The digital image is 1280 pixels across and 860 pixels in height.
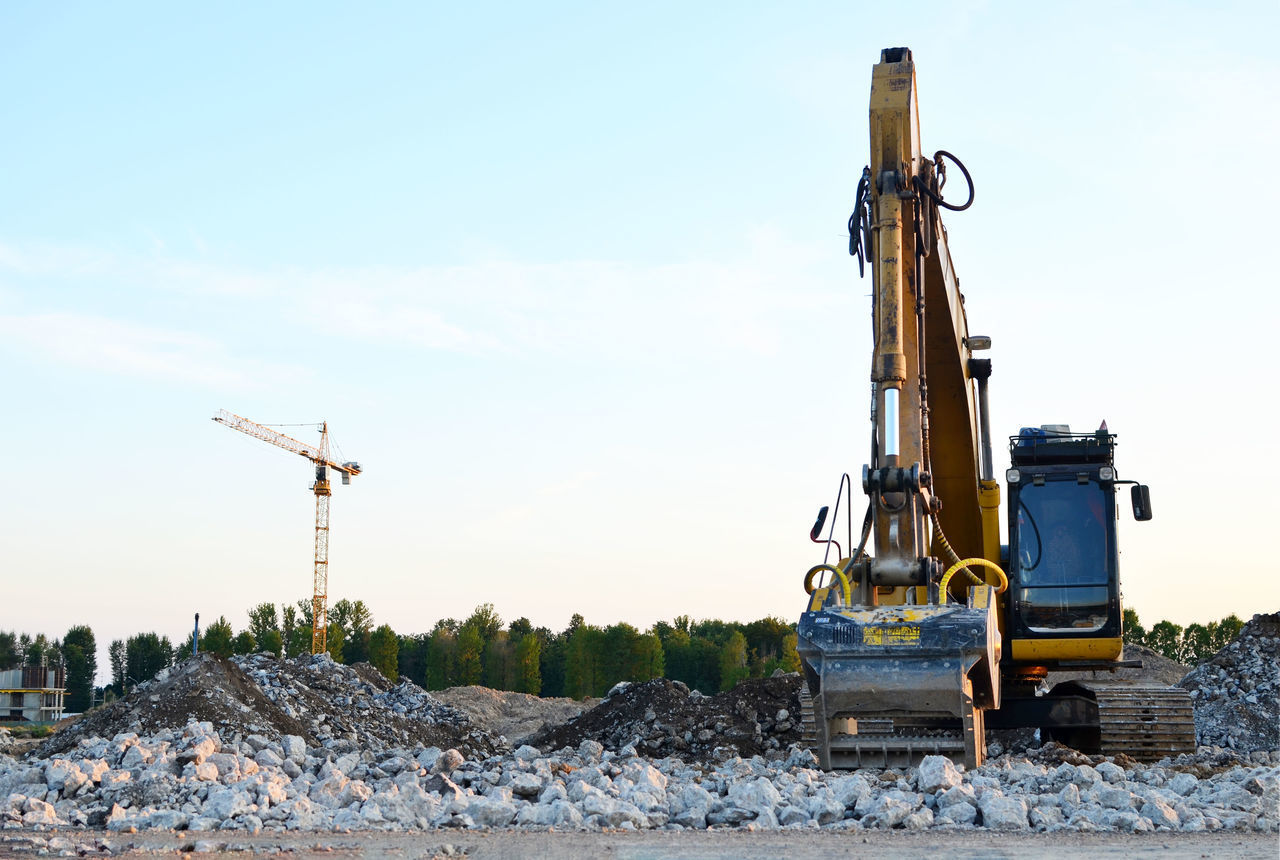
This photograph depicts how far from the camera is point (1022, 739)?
671 inches

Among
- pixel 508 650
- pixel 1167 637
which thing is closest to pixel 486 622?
pixel 508 650

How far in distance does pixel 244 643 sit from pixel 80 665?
16372mm

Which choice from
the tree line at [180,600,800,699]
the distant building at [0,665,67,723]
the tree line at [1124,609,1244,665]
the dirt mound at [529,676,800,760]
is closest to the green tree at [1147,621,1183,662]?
the tree line at [1124,609,1244,665]

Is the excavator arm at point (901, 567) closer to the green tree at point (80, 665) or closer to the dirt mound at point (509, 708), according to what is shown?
the dirt mound at point (509, 708)

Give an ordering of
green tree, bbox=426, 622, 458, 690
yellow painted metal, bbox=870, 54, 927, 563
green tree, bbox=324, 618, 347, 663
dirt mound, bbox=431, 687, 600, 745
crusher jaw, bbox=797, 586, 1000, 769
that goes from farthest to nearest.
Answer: green tree, bbox=324, 618, 347, 663 → green tree, bbox=426, 622, 458, 690 → dirt mound, bbox=431, 687, 600, 745 → yellow painted metal, bbox=870, 54, 927, 563 → crusher jaw, bbox=797, 586, 1000, 769

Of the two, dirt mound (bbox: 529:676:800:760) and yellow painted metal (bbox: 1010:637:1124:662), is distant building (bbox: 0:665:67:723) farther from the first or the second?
yellow painted metal (bbox: 1010:637:1124:662)

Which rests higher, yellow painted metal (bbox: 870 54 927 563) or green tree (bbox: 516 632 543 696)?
yellow painted metal (bbox: 870 54 927 563)

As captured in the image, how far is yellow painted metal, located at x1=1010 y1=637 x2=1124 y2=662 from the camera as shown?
14.0 meters

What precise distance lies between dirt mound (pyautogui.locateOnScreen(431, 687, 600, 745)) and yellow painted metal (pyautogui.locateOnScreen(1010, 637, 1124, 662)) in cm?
1984

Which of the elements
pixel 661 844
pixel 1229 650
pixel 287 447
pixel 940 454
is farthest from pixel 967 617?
pixel 287 447

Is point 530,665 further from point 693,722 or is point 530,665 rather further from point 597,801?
point 597,801

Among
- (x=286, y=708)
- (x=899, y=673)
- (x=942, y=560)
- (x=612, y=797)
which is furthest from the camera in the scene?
(x=286, y=708)

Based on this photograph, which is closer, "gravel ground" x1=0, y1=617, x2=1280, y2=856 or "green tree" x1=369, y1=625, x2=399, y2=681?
"gravel ground" x1=0, y1=617, x2=1280, y2=856

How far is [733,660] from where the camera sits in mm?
67062
